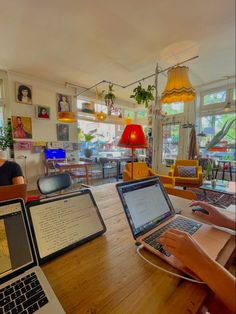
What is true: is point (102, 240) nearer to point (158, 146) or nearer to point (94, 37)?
point (94, 37)

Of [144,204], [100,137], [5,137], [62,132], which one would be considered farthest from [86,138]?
[144,204]

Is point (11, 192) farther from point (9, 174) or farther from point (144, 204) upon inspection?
point (9, 174)

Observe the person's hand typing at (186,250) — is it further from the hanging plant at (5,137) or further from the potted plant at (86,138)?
the potted plant at (86,138)

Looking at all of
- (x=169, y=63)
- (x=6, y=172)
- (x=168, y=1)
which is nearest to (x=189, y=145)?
(x=169, y=63)

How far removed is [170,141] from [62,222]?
4.88 meters

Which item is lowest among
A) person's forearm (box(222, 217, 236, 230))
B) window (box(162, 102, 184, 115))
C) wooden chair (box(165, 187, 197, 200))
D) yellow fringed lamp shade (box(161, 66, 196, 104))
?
wooden chair (box(165, 187, 197, 200))

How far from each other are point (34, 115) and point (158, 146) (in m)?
3.58

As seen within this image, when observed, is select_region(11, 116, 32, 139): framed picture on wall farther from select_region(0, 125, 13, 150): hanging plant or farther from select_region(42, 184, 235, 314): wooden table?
select_region(42, 184, 235, 314): wooden table

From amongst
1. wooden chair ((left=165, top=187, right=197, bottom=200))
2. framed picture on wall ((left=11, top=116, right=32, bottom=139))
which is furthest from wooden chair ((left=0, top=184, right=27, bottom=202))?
framed picture on wall ((left=11, top=116, right=32, bottom=139))

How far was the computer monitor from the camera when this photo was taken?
4000 mm

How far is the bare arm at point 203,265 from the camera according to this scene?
1.35 ft

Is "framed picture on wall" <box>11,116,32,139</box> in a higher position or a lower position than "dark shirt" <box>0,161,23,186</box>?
higher

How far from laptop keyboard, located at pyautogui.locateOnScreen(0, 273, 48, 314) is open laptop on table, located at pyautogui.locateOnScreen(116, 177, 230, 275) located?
35 cm

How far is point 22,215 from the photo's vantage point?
566mm
